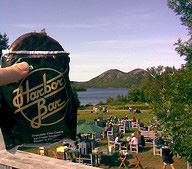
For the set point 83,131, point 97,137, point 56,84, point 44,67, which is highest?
point 44,67

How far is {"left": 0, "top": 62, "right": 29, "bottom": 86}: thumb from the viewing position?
6.07ft

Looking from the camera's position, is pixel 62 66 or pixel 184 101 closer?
pixel 62 66

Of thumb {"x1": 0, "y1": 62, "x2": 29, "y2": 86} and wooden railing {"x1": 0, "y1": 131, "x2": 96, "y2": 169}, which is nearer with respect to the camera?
thumb {"x1": 0, "y1": 62, "x2": 29, "y2": 86}

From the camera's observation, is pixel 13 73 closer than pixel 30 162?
Yes

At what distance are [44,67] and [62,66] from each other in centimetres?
17

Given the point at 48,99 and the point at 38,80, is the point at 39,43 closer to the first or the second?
the point at 38,80

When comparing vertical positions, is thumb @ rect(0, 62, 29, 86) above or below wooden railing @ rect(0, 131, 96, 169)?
above

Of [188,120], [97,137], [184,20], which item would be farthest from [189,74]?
[97,137]

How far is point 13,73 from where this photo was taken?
1.88 meters

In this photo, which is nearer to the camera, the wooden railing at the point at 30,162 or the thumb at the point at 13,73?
the thumb at the point at 13,73

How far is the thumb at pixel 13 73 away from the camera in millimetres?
1850

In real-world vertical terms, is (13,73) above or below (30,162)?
above

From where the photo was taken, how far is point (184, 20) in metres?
9.98

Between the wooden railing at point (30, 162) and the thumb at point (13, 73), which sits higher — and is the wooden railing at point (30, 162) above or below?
below
